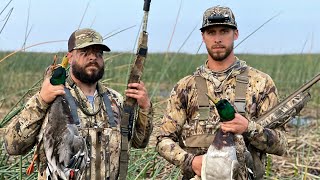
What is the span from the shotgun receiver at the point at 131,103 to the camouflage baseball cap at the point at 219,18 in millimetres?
416

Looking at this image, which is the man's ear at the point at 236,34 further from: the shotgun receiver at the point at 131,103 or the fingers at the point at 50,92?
the fingers at the point at 50,92

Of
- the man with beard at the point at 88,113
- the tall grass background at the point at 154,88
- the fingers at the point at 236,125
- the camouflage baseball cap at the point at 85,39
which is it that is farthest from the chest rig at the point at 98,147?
the tall grass background at the point at 154,88

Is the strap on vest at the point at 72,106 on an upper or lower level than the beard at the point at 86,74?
lower

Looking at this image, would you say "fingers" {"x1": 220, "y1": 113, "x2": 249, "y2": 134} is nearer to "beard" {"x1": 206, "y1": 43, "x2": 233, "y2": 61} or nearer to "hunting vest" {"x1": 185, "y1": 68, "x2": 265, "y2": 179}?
"hunting vest" {"x1": 185, "y1": 68, "x2": 265, "y2": 179}

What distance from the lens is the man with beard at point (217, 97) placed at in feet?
12.2

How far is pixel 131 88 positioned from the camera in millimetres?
3580

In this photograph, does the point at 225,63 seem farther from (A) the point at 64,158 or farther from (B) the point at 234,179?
(A) the point at 64,158

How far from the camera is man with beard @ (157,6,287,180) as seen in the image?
3.72m

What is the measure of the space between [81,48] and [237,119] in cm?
100

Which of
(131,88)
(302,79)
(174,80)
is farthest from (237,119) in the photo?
(174,80)

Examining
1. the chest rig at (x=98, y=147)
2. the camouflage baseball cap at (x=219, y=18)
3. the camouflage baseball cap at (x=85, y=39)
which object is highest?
the camouflage baseball cap at (x=219, y=18)

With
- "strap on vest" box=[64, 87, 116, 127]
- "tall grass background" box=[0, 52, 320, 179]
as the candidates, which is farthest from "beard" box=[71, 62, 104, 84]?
"tall grass background" box=[0, 52, 320, 179]

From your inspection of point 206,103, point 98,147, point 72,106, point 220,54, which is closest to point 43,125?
point 72,106

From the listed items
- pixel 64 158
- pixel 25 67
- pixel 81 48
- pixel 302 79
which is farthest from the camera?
pixel 25 67
